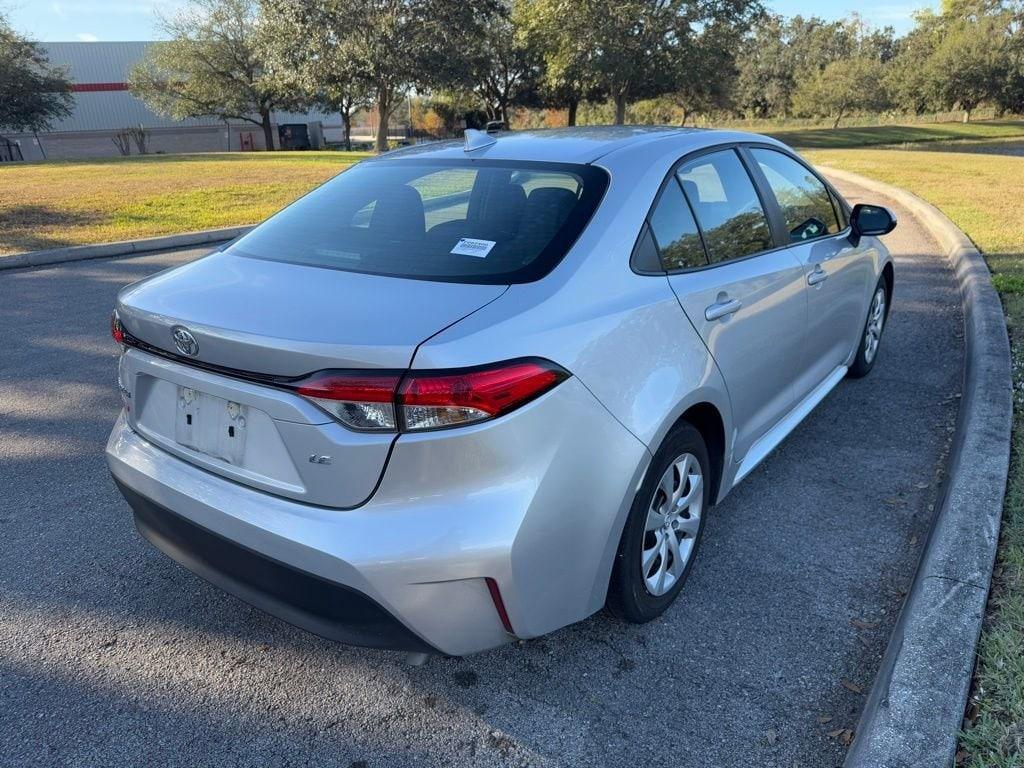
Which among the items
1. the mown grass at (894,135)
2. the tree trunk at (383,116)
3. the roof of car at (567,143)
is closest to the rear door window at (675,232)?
the roof of car at (567,143)

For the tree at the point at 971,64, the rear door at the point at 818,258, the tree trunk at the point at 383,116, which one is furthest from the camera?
the tree at the point at 971,64

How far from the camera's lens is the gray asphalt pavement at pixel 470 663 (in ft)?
7.31

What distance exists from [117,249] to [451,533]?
371 inches

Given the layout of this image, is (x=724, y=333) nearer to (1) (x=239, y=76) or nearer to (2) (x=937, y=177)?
(2) (x=937, y=177)

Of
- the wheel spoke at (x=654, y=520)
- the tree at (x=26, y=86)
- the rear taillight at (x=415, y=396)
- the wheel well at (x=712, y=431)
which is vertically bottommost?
the wheel spoke at (x=654, y=520)

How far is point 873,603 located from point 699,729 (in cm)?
100

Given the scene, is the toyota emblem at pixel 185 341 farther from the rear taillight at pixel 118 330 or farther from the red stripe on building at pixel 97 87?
the red stripe on building at pixel 97 87

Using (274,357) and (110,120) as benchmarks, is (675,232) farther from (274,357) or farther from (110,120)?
(110,120)

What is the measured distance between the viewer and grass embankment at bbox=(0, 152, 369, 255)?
1079 centimetres

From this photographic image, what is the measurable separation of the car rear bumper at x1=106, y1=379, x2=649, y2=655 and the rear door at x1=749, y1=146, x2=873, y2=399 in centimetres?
184

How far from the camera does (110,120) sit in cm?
5378

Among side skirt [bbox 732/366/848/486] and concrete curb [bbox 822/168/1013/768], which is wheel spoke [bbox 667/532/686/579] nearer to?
side skirt [bbox 732/366/848/486]

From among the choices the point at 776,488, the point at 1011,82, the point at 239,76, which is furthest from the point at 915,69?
the point at 776,488

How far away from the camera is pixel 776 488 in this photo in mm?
3738
